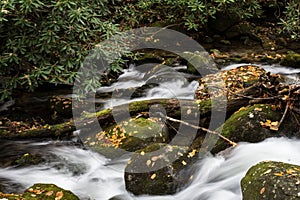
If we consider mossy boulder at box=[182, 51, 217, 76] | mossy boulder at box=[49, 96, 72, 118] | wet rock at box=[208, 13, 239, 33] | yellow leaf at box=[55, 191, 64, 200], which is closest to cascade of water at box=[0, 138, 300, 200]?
yellow leaf at box=[55, 191, 64, 200]

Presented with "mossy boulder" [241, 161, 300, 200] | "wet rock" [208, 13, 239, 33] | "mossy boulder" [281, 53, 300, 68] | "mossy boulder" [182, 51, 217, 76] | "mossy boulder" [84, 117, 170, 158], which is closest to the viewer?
"mossy boulder" [241, 161, 300, 200]

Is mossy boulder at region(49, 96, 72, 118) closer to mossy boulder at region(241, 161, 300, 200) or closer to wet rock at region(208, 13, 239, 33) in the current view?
mossy boulder at region(241, 161, 300, 200)

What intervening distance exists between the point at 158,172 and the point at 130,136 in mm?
1329

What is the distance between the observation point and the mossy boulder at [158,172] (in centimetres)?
424

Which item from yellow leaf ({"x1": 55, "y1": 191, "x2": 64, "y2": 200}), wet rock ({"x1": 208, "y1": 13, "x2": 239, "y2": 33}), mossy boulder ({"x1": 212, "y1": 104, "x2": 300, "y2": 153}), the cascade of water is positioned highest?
wet rock ({"x1": 208, "y1": 13, "x2": 239, "y2": 33})

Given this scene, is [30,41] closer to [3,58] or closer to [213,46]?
[3,58]

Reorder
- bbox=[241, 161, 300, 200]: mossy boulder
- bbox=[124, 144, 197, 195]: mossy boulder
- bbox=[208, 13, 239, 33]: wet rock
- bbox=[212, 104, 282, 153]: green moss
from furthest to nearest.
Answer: bbox=[208, 13, 239, 33]: wet rock
bbox=[212, 104, 282, 153]: green moss
bbox=[124, 144, 197, 195]: mossy boulder
bbox=[241, 161, 300, 200]: mossy boulder

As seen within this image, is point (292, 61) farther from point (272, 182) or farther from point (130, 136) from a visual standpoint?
point (272, 182)

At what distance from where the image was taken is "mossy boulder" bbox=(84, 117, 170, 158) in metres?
5.34

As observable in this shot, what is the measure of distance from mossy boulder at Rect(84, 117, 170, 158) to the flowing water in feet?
0.56

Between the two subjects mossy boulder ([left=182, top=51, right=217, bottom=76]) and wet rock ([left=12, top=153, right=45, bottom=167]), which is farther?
mossy boulder ([left=182, top=51, right=217, bottom=76])

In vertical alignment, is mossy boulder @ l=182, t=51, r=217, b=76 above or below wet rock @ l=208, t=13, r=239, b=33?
below

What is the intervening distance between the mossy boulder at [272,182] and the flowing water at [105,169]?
687 mm

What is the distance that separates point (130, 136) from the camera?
214 inches
